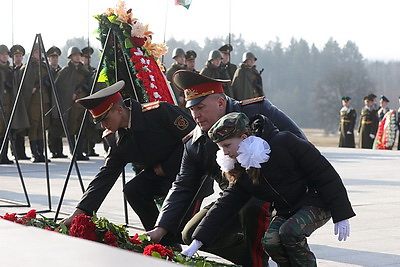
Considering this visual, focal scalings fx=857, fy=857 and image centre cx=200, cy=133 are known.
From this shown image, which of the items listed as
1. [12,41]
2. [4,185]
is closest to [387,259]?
[4,185]

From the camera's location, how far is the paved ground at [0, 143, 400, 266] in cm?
666

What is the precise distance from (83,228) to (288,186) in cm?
126

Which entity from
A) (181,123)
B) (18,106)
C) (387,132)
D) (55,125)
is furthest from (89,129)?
(181,123)

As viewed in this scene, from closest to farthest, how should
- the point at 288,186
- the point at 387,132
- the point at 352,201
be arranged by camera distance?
1. the point at 288,186
2. the point at 352,201
3. the point at 387,132

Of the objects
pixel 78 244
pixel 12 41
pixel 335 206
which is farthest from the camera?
pixel 12 41

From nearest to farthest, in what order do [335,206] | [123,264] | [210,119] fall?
[123,264]
[335,206]
[210,119]

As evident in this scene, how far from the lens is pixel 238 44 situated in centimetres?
8594

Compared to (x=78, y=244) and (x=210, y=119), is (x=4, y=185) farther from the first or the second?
(x=78, y=244)

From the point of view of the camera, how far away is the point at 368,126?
24.9 meters

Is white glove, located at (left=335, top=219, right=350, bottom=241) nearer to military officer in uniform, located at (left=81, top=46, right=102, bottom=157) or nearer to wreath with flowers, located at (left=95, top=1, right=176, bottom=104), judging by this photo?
wreath with flowers, located at (left=95, top=1, right=176, bottom=104)

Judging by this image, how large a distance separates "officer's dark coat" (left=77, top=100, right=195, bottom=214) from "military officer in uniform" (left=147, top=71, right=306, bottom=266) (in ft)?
2.46

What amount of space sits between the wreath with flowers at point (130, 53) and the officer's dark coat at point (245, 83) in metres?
10.7

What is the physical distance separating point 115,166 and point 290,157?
6.24 feet

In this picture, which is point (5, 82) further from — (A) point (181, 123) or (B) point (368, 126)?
(B) point (368, 126)
